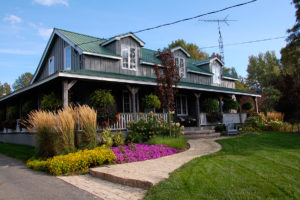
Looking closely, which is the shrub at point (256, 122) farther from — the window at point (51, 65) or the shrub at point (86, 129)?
the window at point (51, 65)

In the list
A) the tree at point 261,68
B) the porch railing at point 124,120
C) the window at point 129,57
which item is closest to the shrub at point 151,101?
the porch railing at point 124,120

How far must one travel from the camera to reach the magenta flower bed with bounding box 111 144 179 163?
7.29 m

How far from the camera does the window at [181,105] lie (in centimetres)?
1671

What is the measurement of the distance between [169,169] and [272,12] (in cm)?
688

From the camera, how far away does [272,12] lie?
8.38 metres

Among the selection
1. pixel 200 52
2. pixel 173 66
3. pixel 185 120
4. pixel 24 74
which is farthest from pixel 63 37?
pixel 24 74

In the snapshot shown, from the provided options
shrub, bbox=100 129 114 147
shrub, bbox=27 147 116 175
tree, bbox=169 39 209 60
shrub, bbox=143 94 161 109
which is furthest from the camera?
tree, bbox=169 39 209 60

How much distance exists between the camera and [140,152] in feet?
25.7

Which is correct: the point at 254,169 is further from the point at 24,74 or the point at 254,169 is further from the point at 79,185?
the point at 24,74

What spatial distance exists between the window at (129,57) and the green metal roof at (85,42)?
0.86 meters

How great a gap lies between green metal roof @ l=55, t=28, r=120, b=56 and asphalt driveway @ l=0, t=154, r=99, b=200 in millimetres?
7646

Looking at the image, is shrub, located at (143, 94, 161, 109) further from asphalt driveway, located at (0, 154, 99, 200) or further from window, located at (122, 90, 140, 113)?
asphalt driveway, located at (0, 154, 99, 200)

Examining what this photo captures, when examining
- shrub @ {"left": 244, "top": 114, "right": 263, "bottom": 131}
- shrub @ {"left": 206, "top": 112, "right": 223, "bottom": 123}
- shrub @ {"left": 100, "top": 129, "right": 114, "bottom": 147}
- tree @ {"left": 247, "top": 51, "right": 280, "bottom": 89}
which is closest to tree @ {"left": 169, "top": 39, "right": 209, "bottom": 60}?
tree @ {"left": 247, "top": 51, "right": 280, "bottom": 89}

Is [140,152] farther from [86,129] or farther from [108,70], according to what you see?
[108,70]
